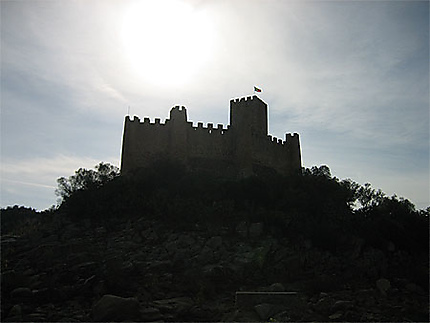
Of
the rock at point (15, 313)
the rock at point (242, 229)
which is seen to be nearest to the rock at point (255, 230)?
the rock at point (242, 229)

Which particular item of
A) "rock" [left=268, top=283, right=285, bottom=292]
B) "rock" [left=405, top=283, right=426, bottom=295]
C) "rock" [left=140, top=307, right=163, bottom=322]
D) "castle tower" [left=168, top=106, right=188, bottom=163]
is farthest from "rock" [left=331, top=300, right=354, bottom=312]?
"castle tower" [left=168, top=106, right=188, bottom=163]

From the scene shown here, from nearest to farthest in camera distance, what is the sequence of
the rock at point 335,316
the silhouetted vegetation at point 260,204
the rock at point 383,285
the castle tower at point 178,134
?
the rock at point 335,316 → the rock at point 383,285 → the silhouetted vegetation at point 260,204 → the castle tower at point 178,134

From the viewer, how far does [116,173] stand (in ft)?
95.8

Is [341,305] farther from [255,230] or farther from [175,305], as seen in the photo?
[255,230]

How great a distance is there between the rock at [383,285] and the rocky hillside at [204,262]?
0.05 metres

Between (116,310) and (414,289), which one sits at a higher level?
(414,289)

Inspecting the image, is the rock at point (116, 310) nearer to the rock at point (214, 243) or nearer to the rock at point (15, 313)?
the rock at point (15, 313)

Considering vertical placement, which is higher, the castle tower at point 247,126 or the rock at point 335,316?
the castle tower at point 247,126

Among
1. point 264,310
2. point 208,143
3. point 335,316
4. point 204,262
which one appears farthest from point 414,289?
point 208,143

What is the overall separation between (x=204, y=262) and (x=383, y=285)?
6.95 m

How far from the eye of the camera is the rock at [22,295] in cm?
1205

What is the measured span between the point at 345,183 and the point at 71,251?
750 inches

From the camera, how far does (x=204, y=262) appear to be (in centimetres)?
1591

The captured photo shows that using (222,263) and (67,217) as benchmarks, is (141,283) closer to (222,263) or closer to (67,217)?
(222,263)
